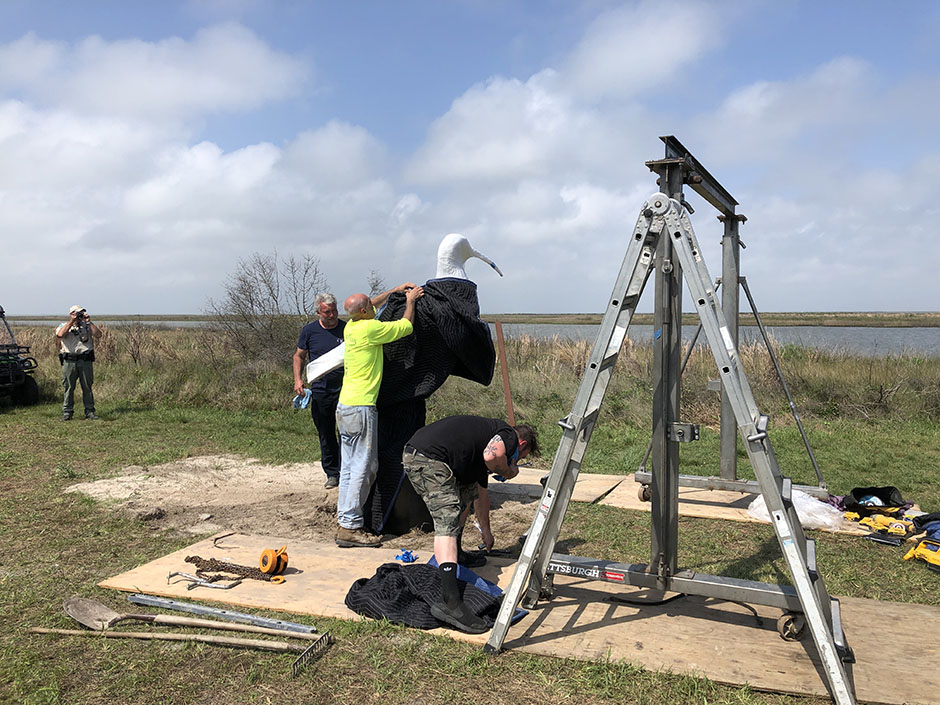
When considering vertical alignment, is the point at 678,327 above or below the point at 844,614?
above

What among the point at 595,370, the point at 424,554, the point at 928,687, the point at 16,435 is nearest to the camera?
the point at 928,687

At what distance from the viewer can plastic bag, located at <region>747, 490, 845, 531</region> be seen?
581 cm

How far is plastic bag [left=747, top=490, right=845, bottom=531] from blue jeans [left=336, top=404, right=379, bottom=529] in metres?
3.17

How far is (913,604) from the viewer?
417 centimetres

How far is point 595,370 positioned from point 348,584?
7.06 feet

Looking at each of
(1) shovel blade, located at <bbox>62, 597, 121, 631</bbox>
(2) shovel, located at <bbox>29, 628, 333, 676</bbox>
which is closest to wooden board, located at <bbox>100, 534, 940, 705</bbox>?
(1) shovel blade, located at <bbox>62, 597, 121, 631</bbox>

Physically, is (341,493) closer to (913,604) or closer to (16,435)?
(913,604)

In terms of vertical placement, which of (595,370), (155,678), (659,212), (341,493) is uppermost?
(659,212)

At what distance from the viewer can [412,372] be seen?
5.87 meters

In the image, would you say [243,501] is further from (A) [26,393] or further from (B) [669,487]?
(A) [26,393]

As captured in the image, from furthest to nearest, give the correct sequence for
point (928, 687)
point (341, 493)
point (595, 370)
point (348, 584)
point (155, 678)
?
point (341, 493) < point (348, 584) < point (595, 370) < point (155, 678) < point (928, 687)

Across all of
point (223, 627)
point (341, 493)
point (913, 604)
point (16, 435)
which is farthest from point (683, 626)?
point (16, 435)

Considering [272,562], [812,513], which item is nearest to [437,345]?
[272,562]

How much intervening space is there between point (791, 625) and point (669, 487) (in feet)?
2.88
